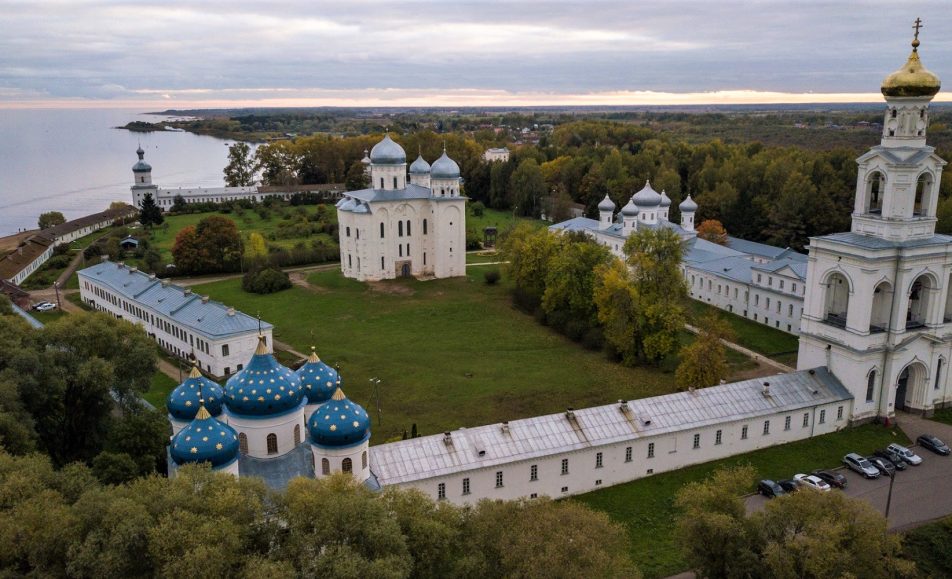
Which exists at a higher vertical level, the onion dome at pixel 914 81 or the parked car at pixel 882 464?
the onion dome at pixel 914 81

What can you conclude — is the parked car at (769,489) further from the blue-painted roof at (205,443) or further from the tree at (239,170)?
the tree at (239,170)

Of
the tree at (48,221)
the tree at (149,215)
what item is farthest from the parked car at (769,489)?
the tree at (48,221)

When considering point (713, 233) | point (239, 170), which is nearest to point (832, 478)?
point (713, 233)

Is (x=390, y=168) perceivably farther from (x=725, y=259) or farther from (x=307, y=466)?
(x=307, y=466)

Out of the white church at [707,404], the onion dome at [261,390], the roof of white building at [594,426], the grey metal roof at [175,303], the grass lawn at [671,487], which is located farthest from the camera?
the grey metal roof at [175,303]

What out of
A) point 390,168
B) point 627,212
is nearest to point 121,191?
point 390,168

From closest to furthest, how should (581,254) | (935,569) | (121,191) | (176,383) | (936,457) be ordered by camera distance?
(935,569) → (936,457) → (176,383) → (581,254) → (121,191)
